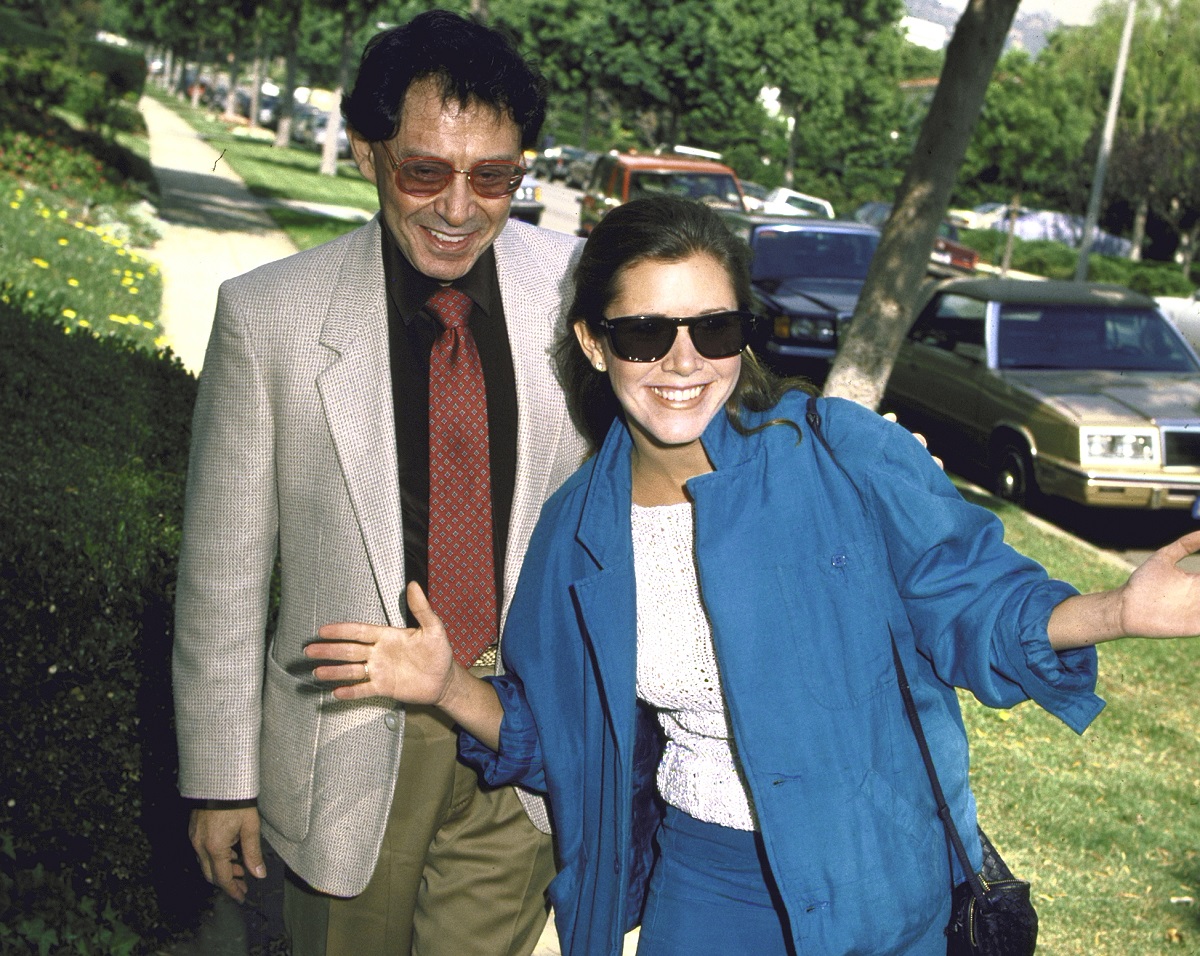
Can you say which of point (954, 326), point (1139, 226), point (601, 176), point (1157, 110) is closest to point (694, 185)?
point (601, 176)

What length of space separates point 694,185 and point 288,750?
18.3 meters

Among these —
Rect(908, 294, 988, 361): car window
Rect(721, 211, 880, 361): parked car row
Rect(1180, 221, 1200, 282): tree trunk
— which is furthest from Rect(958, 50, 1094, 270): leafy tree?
Rect(908, 294, 988, 361): car window

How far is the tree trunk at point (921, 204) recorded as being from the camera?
799 cm

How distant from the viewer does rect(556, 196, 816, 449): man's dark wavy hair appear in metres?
2.34

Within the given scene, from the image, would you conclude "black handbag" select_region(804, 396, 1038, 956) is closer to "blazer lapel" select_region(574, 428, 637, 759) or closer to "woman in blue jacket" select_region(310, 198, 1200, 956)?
"woman in blue jacket" select_region(310, 198, 1200, 956)

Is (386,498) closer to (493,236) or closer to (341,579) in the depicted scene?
(341,579)

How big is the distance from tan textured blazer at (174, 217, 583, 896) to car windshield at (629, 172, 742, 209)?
17130mm

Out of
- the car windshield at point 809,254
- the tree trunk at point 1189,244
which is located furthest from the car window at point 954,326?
the tree trunk at point 1189,244

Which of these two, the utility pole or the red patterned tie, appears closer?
the red patterned tie

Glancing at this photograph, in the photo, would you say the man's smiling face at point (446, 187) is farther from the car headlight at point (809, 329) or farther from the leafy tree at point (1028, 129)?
the leafy tree at point (1028, 129)

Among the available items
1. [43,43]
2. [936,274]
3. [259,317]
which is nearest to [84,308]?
[259,317]

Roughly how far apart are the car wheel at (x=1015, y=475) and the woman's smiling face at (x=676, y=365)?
836cm

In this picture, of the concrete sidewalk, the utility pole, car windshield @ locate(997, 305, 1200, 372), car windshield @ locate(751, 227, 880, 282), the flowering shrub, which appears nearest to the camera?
the flowering shrub

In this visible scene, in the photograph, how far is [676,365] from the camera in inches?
91.9
